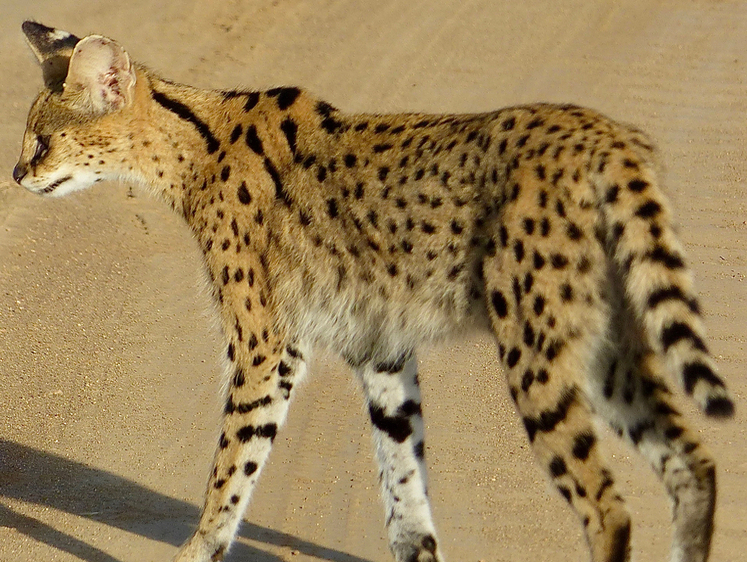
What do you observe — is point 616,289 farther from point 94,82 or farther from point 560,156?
point 94,82

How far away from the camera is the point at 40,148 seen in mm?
5578

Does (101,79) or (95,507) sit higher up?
(101,79)

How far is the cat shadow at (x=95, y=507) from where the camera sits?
5.50 metres

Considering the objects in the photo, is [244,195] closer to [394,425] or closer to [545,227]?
[394,425]

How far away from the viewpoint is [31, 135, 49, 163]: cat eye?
5.54m

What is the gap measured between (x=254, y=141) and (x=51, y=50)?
109 centimetres

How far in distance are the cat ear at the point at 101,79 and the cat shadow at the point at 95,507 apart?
176cm

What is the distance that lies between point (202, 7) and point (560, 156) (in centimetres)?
826

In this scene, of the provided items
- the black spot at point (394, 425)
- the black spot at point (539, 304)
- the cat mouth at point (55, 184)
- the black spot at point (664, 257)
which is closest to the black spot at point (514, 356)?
the black spot at point (539, 304)

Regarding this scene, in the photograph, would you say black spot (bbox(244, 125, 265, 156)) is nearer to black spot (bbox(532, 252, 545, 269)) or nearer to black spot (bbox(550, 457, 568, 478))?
black spot (bbox(532, 252, 545, 269))

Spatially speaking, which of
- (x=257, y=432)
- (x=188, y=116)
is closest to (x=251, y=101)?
(x=188, y=116)

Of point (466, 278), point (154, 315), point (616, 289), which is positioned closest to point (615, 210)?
point (616, 289)

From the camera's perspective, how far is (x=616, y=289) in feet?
14.2

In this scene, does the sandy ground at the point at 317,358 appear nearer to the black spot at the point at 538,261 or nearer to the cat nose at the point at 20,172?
the cat nose at the point at 20,172
